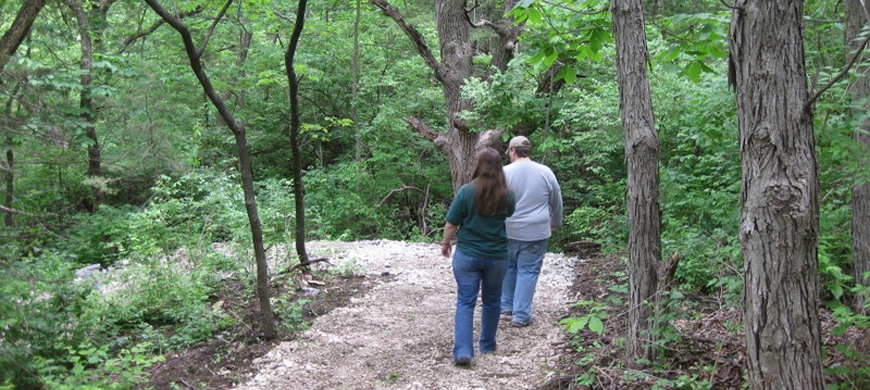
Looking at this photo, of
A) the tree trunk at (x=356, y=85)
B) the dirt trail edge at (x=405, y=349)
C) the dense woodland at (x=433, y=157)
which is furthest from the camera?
the tree trunk at (x=356, y=85)

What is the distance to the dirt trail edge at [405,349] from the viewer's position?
4.66 meters

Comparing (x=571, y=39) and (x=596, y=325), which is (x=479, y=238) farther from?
(x=596, y=325)

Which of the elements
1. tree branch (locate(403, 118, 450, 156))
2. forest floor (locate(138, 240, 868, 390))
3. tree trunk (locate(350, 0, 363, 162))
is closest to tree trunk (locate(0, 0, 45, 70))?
forest floor (locate(138, 240, 868, 390))

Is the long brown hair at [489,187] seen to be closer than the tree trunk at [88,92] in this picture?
Yes

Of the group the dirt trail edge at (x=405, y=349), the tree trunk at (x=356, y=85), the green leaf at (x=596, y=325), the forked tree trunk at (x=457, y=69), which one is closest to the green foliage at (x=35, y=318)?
the dirt trail edge at (x=405, y=349)

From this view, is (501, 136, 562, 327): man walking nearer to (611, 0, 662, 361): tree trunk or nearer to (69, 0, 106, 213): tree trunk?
(611, 0, 662, 361): tree trunk

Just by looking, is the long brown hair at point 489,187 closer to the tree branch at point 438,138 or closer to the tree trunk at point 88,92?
the tree branch at point 438,138

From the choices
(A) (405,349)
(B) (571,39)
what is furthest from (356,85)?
(B) (571,39)

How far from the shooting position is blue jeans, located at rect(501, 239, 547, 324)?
18.9 ft

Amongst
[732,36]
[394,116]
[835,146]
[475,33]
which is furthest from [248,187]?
[394,116]

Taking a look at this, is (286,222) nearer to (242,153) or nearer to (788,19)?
(242,153)

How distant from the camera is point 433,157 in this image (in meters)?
16.2

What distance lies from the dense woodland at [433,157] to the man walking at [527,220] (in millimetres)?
969

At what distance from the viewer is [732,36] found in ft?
8.77
